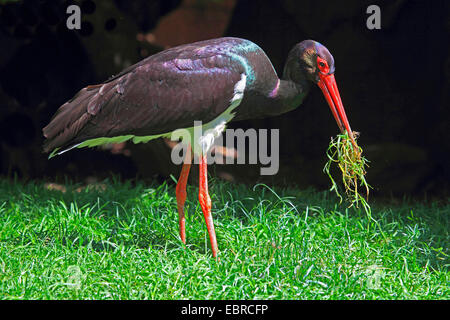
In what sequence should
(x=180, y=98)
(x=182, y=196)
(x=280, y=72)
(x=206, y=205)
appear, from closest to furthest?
(x=180, y=98), (x=206, y=205), (x=182, y=196), (x=280, y=72)

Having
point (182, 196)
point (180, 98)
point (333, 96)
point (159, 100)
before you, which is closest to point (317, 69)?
point (333, 96)

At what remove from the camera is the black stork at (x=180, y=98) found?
4.36m

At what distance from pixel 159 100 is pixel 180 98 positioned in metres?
0.14

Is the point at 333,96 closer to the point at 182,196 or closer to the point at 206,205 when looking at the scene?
the point at 206,205

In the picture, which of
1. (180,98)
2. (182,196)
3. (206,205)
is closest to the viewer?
(180,98)

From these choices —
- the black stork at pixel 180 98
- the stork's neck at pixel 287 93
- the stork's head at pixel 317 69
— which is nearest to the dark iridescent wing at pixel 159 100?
the black stork at pixel 180 98

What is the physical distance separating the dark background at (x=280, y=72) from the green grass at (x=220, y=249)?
65 centimetres

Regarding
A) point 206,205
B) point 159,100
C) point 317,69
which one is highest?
point 317,69

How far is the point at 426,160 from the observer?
6.29m

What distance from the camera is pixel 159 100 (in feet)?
14.5

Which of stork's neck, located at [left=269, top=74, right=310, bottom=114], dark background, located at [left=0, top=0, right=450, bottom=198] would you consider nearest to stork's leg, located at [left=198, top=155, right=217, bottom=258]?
stork's neck, located at [left=269, top=74, right=310, bottom=114]

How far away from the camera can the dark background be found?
6.13 m

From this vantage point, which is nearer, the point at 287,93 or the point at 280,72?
the point at 287,93
